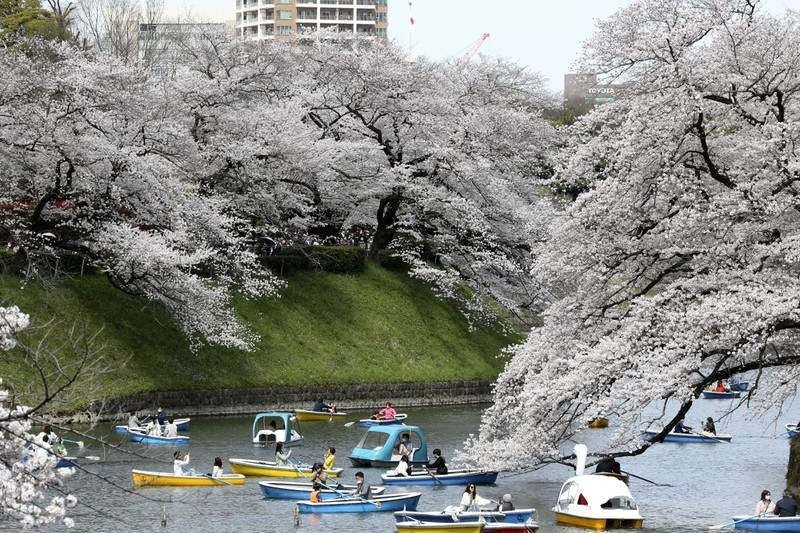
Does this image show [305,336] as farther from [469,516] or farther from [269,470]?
[469,516]

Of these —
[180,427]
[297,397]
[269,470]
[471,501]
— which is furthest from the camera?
[297,397]

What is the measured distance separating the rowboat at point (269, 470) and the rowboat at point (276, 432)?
19.2 feet

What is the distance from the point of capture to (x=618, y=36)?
27922 millimetres

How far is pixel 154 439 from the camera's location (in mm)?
37938

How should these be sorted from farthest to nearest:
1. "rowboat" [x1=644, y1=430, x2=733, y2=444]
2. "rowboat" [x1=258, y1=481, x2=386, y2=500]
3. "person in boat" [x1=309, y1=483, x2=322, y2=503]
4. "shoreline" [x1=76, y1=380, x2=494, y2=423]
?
"rowboat" [x1=644, y1=430, x2=733, y2=444], "shoreline" [x1=76, y1=380, x2=494, y2=423], "rowboat" [x1=258, y1=481, x2=386, y2=500], "person in boat" [x1=309, y1=483, x2=322, y2=503]

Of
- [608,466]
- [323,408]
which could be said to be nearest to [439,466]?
[608,466]

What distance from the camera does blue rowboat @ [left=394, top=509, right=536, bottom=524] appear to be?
25.0 meters

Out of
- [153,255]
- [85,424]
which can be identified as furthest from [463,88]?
[85,424]

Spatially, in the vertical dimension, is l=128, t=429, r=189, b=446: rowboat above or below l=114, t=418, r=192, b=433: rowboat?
below

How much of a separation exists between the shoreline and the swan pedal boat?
16.3 meters

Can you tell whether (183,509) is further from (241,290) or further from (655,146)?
(241,290)

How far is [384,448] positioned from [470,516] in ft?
39.9

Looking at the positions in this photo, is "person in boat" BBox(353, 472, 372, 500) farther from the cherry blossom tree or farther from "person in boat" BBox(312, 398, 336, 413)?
"person in boat" BBox(312, 398, 336, 413)

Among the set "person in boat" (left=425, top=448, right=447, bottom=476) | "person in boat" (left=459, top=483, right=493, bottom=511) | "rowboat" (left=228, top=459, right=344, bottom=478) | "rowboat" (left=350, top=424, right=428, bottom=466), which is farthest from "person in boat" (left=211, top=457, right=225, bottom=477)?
"person in boat" (left=459, top=483, right=493, bottom=511)
